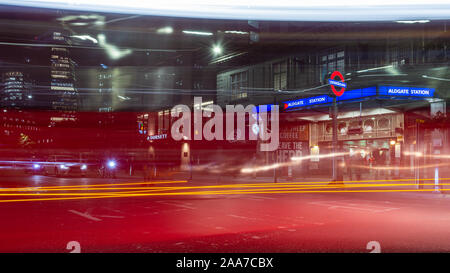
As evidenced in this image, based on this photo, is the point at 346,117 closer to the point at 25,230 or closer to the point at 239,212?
the point at 239,212

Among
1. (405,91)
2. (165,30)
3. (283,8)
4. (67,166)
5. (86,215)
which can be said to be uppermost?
(405,91)

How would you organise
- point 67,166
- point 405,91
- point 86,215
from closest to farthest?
point 86,215 < point 405,91 < point 67,166

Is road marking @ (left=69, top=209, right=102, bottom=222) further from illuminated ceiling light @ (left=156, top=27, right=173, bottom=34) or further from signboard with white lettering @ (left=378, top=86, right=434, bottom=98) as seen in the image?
signboard with white lettering @ (left=378, top=86, right=434, bottom=98)

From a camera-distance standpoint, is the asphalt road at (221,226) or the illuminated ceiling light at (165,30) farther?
the illuminated ceiling light at (165,30)

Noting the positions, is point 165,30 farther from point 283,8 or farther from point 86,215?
point 86,215

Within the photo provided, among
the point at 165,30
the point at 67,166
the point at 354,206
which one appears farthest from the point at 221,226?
the point at 67,166

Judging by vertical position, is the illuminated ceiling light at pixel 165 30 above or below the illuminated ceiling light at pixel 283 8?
above

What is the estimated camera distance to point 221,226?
860cm

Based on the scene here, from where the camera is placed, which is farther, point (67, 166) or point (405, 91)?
point (67, 166)

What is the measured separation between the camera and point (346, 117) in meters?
33.8

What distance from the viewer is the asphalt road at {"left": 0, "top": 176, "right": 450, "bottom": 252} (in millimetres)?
6543

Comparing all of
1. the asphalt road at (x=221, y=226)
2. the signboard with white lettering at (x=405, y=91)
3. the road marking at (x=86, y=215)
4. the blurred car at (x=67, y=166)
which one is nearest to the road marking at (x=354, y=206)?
the asphalt road at (x=221, y=226)

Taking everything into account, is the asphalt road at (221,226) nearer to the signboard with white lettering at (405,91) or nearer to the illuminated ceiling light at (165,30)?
the illuminated ceiling light at (165,30)

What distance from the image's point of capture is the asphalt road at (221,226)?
21.5ft
